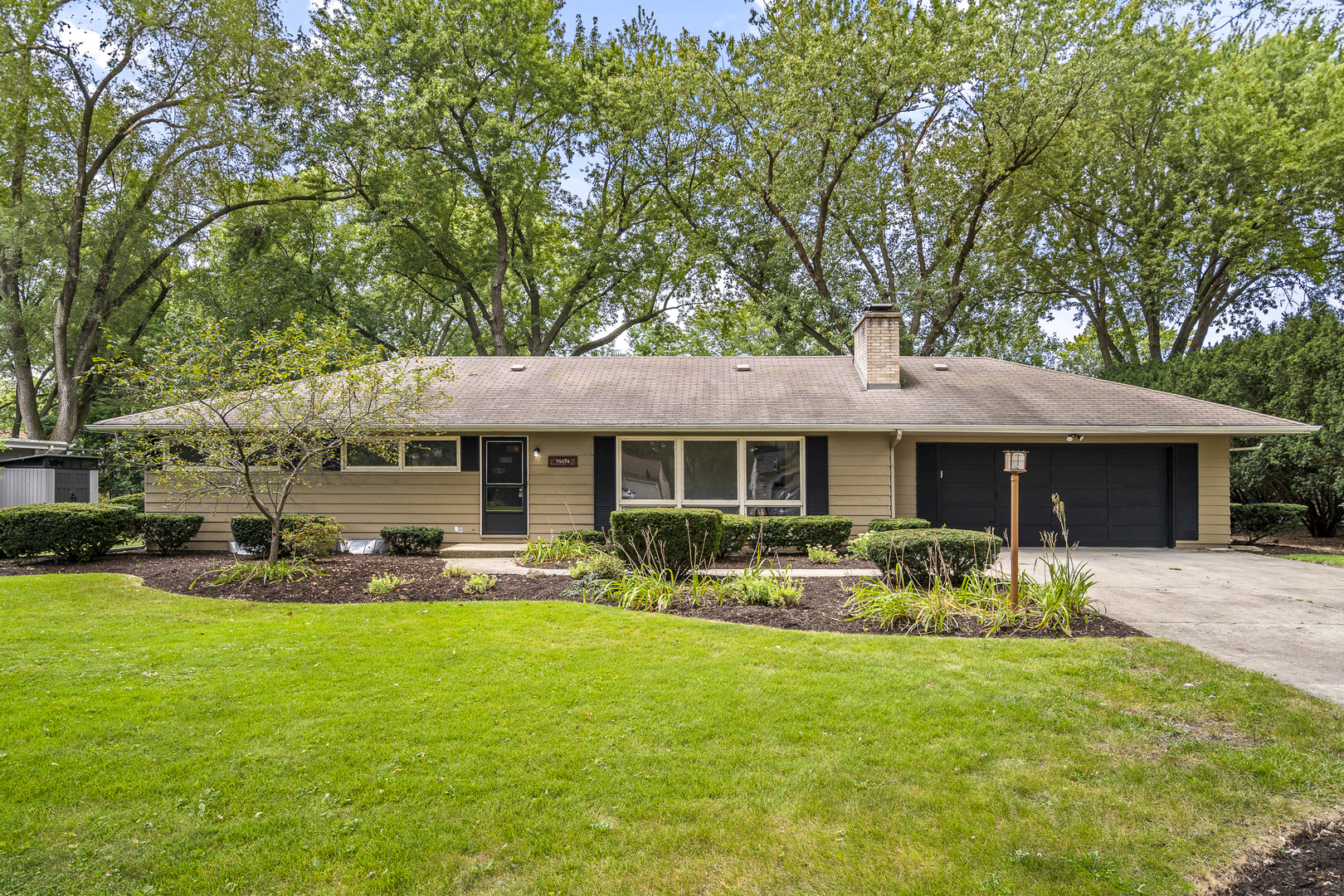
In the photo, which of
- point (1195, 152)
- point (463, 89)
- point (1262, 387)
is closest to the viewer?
point (1262, 387)

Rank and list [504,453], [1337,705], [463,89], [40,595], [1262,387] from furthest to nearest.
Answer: [463,89]
[1262,387]
[504,453]
[40,595]
[1337,705]

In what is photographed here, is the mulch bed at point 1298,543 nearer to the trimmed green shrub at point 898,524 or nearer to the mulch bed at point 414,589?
the trimmed green shrub at point 898,524

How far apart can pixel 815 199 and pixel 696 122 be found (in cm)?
449

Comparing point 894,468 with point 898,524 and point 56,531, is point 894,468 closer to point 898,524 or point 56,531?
point 898,524

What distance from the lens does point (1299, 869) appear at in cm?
231

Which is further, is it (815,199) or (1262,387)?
(815,199)

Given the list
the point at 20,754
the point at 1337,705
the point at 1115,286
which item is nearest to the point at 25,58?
the point at 20,754

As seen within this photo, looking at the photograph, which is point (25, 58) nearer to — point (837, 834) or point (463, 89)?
point (463, 89)

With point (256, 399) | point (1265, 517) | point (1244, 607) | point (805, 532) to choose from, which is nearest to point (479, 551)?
point (256, 399)

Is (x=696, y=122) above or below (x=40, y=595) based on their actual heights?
above

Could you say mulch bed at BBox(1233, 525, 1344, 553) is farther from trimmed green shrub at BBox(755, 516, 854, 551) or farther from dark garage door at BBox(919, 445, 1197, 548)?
trimmed green shrub at BBox(755, 516, 854, 551)

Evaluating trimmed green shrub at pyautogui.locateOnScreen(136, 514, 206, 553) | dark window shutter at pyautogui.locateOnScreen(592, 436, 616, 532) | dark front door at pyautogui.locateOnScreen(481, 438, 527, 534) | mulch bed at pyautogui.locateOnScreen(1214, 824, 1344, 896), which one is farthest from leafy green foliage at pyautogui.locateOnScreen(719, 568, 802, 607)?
trimmed green shrub at pyautogui.locateOnScreen(136, 514, 206, 553)

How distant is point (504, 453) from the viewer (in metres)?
10.8

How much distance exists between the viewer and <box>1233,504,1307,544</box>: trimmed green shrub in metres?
11.9
